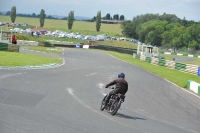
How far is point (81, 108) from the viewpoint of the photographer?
15453mm

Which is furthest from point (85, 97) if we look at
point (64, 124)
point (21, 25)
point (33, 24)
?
point (33, 24)

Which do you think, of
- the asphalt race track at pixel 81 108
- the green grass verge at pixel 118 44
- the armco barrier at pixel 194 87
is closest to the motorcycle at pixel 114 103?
the asphalt race track at pixel 81 108

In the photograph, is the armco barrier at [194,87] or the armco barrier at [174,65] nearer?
the armco barrier at [194,87]

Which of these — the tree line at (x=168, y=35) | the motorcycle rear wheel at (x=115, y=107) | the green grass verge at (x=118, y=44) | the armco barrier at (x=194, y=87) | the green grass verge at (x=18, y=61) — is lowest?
the armco barrier at (x=194, y=87)

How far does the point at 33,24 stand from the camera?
136m

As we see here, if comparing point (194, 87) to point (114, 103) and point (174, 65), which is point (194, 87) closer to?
point (114, 103)

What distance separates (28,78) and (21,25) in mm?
95206

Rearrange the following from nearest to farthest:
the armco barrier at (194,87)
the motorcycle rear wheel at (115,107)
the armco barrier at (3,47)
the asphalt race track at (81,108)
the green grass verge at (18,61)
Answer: the asphalt race track at (81,108) < the motorcycle rear wheel at (115,107) < the armco barrier at (194,87) < the green grass verge at (18,61) < the armco barrier at (3,47)

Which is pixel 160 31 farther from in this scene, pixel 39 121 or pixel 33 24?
pixel 39 121

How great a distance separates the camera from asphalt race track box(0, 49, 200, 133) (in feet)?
39.1

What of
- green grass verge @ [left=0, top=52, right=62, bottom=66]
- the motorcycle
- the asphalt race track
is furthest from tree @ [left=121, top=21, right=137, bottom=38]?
the motorcycle

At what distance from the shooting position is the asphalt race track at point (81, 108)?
11930 mm

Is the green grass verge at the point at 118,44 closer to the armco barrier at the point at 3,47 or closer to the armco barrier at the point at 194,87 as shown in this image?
the armco barrier at the point at 3,47

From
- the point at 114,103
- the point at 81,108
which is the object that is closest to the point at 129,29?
the point at 81,108
